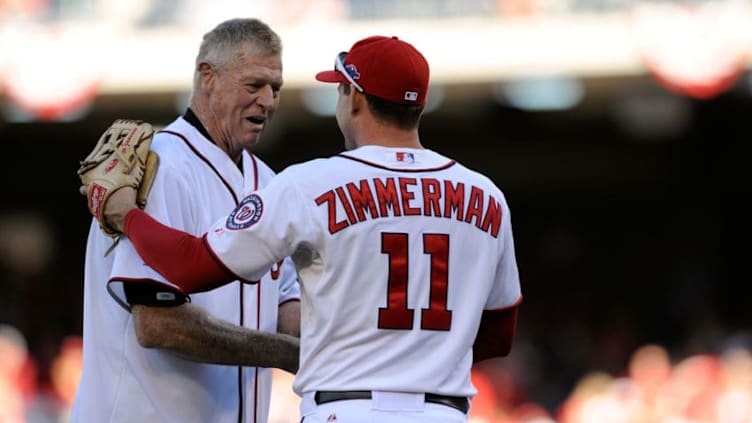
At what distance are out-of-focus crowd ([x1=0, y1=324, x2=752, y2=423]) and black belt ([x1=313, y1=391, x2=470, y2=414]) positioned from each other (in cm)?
528

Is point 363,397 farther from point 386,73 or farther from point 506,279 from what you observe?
point 386,73

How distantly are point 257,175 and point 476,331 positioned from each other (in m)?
1.04

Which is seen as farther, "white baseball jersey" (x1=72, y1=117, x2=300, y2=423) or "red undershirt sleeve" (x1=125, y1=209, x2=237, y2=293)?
"white baseball jersey" (x1=72, y1=117, x2=300, y2=423)

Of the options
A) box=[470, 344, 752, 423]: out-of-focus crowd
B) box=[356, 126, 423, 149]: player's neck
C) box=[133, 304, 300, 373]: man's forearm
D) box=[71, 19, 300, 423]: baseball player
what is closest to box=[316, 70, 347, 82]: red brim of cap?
box=[356, 126, 423, 149]: player's neck

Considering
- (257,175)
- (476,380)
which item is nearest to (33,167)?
(476,380)

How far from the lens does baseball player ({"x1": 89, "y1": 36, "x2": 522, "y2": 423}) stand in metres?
3.60

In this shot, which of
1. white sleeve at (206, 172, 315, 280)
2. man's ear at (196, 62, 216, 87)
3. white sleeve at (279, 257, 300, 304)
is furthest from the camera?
white sleeve at (279, 257, 300, 304)

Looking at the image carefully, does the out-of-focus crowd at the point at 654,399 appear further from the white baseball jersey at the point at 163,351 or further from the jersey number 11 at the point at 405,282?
the jersey number 11 at the point at 405,282

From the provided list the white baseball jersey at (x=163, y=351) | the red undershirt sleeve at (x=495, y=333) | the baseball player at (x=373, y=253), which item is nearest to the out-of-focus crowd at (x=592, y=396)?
the white baseball jersey at (x=163, y=351)

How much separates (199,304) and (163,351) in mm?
177

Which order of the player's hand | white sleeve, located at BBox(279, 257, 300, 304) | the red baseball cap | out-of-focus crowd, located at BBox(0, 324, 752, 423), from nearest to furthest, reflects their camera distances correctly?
the red baseball cap, the player's hand, white sleeve, located at BBox(279, 257, 300, 304), out-of-focus crowd, located at BBox(0, 324, 752, 423)

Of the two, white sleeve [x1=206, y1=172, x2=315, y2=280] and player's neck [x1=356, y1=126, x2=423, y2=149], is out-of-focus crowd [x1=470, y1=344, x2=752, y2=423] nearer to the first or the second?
player's neck [x1=356, y1=126, x2=423, y2=149]

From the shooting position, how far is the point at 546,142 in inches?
824

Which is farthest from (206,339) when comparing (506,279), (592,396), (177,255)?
(592,396)
